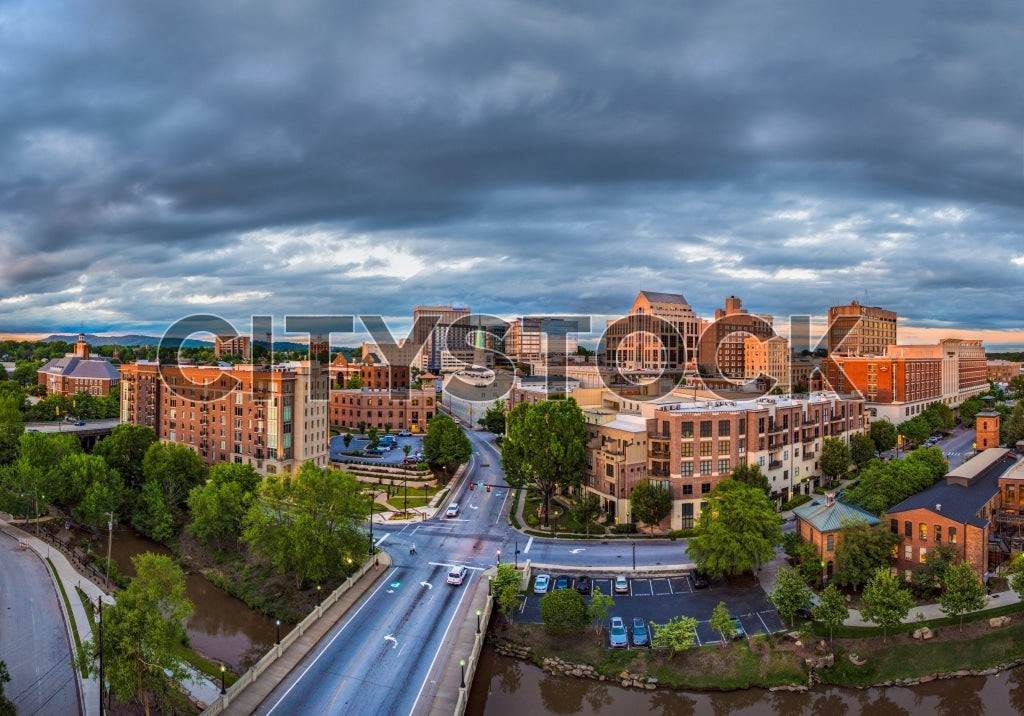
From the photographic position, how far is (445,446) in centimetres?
6656

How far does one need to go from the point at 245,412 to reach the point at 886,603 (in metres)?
53.6

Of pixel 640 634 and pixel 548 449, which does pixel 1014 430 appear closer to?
pixel 548 449

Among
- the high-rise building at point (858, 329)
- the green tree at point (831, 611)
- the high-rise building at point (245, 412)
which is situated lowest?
the green tree at point (831, 611)

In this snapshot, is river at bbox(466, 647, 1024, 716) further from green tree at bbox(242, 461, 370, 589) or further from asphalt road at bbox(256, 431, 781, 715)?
green tree at bbox(242, 461, 370, 589)

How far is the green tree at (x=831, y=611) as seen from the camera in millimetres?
31072

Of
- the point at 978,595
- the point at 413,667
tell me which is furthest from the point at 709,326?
the point at 413,667

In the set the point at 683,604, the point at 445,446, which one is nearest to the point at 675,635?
the point at 683,604

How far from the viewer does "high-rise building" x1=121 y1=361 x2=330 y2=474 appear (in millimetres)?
61094

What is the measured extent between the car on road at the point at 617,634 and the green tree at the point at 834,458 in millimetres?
33767

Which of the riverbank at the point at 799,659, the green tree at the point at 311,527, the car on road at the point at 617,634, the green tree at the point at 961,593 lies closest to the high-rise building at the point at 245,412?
the green tree at the point at 311,527

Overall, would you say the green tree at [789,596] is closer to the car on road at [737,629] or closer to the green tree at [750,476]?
the car on road at [737,629]

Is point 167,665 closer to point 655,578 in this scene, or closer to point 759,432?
point 655,578

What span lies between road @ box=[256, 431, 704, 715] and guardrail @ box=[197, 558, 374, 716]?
1.27 m

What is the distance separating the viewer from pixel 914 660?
30.8 meters
